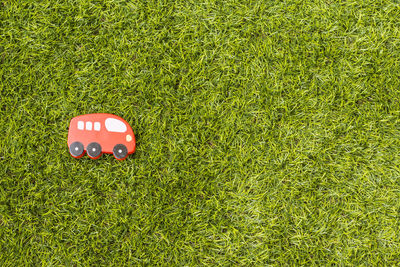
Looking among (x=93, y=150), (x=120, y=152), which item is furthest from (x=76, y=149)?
(x=120, y=152)

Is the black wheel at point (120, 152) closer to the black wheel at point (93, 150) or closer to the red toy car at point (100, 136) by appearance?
the red toy car at point (100, 136)

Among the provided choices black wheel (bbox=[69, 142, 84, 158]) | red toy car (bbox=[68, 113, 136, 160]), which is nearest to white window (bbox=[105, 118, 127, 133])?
red toy car (bbox=[68, 113, 136, 160])

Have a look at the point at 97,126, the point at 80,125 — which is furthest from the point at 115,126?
the point at 80,125

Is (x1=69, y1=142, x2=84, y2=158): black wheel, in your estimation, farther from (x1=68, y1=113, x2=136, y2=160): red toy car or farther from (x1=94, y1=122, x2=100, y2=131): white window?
(x1=94, y1=122, x2=100, y2=131): white window

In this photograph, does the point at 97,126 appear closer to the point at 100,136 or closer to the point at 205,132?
the point at 100,136

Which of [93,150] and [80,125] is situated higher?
[80,125]

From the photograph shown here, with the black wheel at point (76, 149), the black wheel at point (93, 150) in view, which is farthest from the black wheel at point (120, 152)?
the black wheel at point (76, 149)
